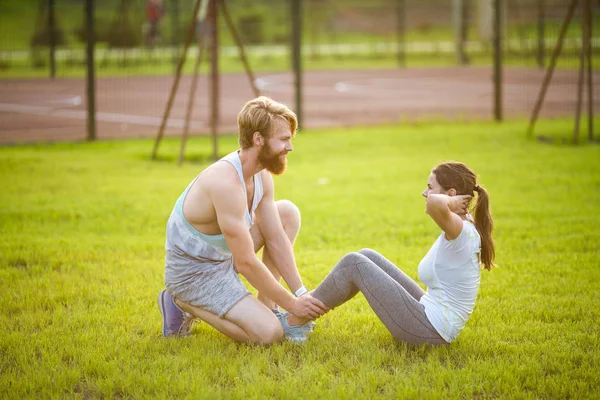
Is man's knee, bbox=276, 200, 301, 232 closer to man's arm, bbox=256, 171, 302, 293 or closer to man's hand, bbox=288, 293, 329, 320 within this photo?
man's arm, bbox=256, 171, 302, 293

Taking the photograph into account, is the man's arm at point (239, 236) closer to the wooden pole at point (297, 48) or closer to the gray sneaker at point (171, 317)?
the gray sneaker at point (171, 317)

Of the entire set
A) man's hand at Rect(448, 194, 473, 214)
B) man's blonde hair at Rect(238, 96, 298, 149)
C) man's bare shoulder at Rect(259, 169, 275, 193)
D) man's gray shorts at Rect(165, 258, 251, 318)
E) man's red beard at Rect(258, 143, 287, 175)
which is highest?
man's blonde hair at Rect(238, 96, 298, 149)

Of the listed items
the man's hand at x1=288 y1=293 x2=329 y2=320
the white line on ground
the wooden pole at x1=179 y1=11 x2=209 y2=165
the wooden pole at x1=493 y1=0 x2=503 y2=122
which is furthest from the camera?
the white line on ground

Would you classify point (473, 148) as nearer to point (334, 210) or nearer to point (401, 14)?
point (334, 210)

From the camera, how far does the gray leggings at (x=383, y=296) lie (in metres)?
4.57

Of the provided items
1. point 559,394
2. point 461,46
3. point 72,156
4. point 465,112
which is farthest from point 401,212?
point 461,46

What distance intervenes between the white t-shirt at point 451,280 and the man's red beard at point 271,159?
96cm

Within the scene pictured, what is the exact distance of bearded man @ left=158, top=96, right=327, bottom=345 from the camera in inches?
179

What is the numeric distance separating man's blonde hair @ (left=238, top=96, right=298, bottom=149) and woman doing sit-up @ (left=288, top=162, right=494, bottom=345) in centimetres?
87

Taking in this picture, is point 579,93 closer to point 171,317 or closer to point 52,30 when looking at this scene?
point 171,317

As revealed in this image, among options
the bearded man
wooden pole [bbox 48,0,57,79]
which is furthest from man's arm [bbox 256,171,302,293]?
wooden pole [bbox 48,0,57,79]

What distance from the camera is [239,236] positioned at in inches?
179

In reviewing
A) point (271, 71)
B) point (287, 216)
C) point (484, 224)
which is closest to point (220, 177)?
point (287, 216)

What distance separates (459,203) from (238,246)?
124cm
